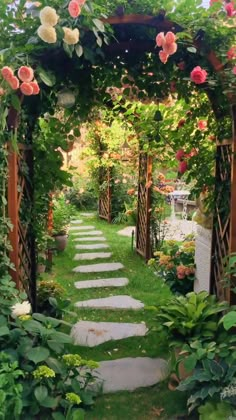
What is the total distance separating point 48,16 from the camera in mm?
1711

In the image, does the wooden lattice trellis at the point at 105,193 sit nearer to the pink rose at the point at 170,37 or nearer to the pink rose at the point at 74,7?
the pink rose at the point at 170,37

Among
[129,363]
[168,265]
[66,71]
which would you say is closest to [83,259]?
[168,265]

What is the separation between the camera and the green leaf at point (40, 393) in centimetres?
174

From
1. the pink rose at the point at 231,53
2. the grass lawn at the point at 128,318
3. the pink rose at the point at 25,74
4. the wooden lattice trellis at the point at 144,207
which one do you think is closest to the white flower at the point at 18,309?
the grass lawn at the point at 128,318

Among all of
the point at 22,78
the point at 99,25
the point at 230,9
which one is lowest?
the point at 22,78

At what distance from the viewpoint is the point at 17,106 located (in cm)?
188

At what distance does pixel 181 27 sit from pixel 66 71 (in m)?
0.79

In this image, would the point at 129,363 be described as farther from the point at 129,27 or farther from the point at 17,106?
the point at 129,27

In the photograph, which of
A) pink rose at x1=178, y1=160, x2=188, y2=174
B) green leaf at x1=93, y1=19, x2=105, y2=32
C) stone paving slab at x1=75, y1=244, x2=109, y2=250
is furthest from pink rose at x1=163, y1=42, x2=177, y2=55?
stone paving slab at x1=75, y1=244, x2=109, y2=250

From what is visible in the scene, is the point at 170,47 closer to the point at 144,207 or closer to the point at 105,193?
the point at 144,207

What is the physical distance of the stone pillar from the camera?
9.86 feet

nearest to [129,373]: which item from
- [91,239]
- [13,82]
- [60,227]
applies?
[13,82]

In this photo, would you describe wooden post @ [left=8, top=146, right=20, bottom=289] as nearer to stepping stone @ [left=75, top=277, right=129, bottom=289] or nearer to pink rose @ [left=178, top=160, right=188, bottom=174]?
pink rose @ [left=178, top=160, right=188, bottom=174]

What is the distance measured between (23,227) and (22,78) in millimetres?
1150
